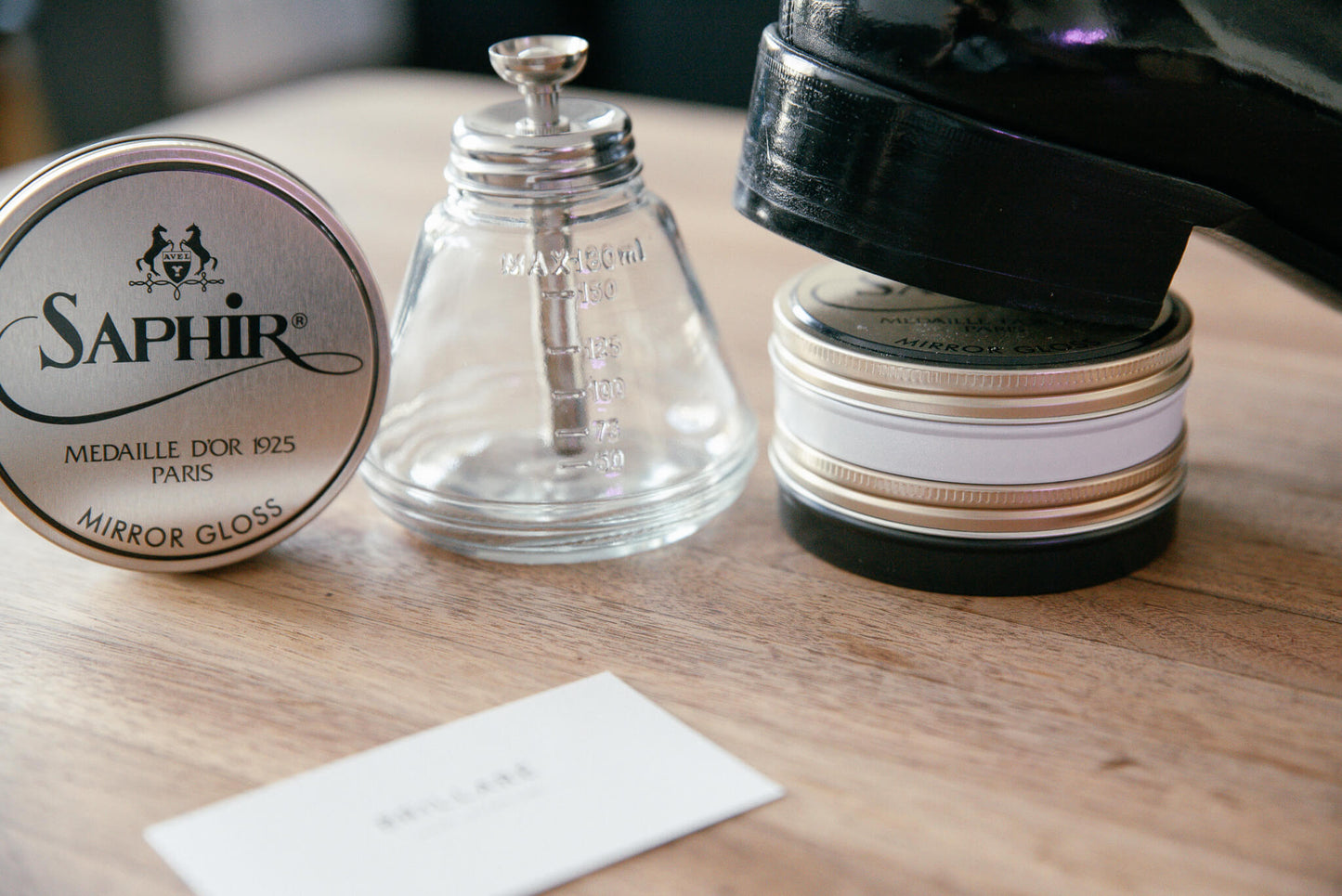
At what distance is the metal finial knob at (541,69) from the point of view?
0.52 meters

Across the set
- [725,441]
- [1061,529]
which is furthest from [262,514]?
[1061,529]

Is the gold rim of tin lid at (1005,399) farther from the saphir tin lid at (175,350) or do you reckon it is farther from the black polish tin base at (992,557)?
the saphir tin lid at (175,350)

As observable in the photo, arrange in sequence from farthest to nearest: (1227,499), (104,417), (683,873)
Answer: (1227,499), (104,417), (683,873)

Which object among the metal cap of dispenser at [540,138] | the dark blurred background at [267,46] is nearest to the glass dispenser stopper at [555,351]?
the metal cap of dispenser at [540,138]

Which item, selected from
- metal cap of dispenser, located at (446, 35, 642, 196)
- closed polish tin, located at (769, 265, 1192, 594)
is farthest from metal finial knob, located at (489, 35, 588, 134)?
closed polish tin, located at (769, 265, 1192, 594)

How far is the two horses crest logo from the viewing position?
0.50 m

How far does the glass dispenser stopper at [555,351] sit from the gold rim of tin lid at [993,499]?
0.06 meters

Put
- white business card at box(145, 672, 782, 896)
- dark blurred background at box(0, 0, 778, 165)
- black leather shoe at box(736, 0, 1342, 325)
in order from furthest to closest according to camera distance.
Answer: dark blurred background at box(0, 0, 778, 165)
black leather shoe at box(736, 0, 1342, 325)
white business card at box(145, 672, 782, 896)

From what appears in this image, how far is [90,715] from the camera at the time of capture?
0.45m

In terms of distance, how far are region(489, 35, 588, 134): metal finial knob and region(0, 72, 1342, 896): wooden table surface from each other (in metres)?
0.19

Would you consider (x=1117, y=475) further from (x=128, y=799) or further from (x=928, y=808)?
(x=128, y=799)

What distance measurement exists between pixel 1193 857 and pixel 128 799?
32 cm

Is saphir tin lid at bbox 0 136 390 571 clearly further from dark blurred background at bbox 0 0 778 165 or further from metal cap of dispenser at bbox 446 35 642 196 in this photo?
dark blurred background at bbox 0 0 778 165

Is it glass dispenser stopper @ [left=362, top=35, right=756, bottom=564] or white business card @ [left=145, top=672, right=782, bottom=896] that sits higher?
glass dispenser stopper @ [left=362, top=35, right=756, bottom=564]
